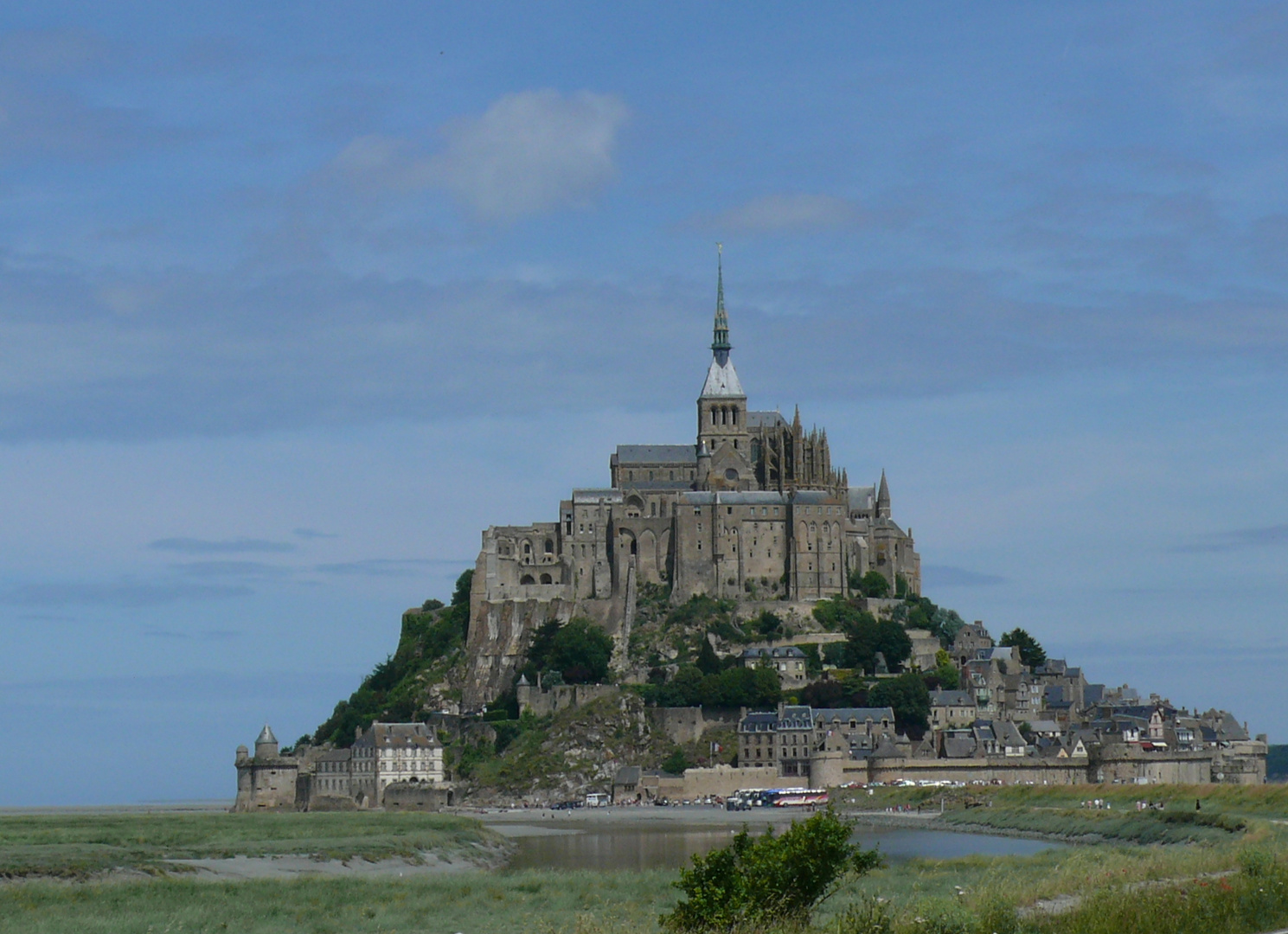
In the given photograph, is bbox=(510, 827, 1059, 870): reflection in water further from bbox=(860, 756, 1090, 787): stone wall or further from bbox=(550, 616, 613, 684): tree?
bbox=(550, 616, 613, 684): tree

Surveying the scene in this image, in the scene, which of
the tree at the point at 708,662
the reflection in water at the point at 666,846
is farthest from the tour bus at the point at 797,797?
the reflection in water at the point at 666,846

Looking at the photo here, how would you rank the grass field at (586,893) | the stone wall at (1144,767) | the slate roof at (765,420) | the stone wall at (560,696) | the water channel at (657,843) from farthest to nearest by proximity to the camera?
the slate roof at (765,420) → the stone wall at (560,696) → the stone wall at (1144,767) → the water channel at (657,843) → the grass field at (586,893)

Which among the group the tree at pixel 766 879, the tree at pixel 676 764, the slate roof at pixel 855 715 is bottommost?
the tree at pixel 676 764

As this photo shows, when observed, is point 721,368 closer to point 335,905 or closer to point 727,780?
point 727,780

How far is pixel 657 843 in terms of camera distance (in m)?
66.2

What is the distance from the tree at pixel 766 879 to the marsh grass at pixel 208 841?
22.2 m

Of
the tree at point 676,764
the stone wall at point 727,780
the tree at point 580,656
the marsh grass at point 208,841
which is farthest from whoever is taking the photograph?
the tree at point 580,656

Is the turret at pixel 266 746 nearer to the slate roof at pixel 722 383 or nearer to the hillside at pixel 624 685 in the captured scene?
the hillside at pixel 624 685

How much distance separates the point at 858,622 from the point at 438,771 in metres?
28.2

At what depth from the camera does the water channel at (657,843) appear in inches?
2203

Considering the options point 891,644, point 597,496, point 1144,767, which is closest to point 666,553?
point 597,496

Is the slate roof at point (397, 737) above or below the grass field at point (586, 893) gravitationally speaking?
above

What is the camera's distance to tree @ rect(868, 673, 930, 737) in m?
106

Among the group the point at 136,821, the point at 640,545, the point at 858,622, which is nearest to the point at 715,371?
the point at 640,545
